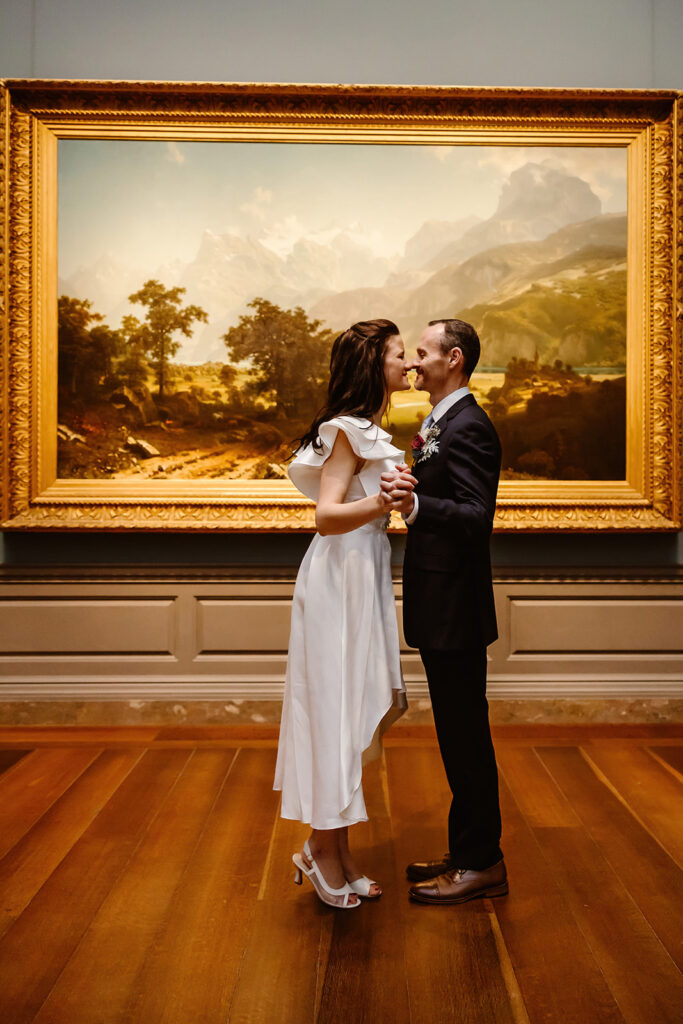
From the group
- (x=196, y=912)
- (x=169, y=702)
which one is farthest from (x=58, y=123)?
(x=196, y=912)

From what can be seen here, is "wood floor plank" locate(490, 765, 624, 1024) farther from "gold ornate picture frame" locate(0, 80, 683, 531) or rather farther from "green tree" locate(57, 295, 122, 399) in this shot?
"green tree" locate(57, 295, 122, 399)

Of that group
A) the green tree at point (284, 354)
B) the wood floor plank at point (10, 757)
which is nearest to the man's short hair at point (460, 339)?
the green tree at point (284, 354)

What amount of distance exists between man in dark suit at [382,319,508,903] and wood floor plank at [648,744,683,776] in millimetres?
1741

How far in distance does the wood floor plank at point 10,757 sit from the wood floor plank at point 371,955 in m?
1.98

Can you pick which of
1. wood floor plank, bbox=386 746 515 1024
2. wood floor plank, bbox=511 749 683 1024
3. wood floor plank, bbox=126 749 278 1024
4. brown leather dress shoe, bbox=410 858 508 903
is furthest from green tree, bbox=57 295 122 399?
wood floor plank, bbox=511 749 683 1024

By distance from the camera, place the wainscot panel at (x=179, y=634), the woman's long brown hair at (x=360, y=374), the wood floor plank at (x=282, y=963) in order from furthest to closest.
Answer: the wainscot panel at (x=179, y=634), the woman's long brown hair at (x=360, y=374), the wood floor plank at (x=282, y=963)

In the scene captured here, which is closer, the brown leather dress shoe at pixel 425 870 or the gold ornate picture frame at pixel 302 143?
the brown leather dress shoe at pixel 425 870

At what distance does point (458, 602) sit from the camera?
9.13ft

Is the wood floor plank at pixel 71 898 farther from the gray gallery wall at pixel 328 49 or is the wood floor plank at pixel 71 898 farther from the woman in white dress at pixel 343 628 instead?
the gray gallery wall at pixel 328 49

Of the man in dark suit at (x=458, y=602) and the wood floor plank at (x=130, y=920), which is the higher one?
the man in dark suit at (x=458, y=602)

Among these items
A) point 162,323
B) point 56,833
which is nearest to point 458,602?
point 56,833

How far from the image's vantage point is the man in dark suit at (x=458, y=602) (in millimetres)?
2764

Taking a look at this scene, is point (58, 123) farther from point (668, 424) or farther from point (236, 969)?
point (236, 969)

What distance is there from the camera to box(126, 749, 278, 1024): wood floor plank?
2203mm
